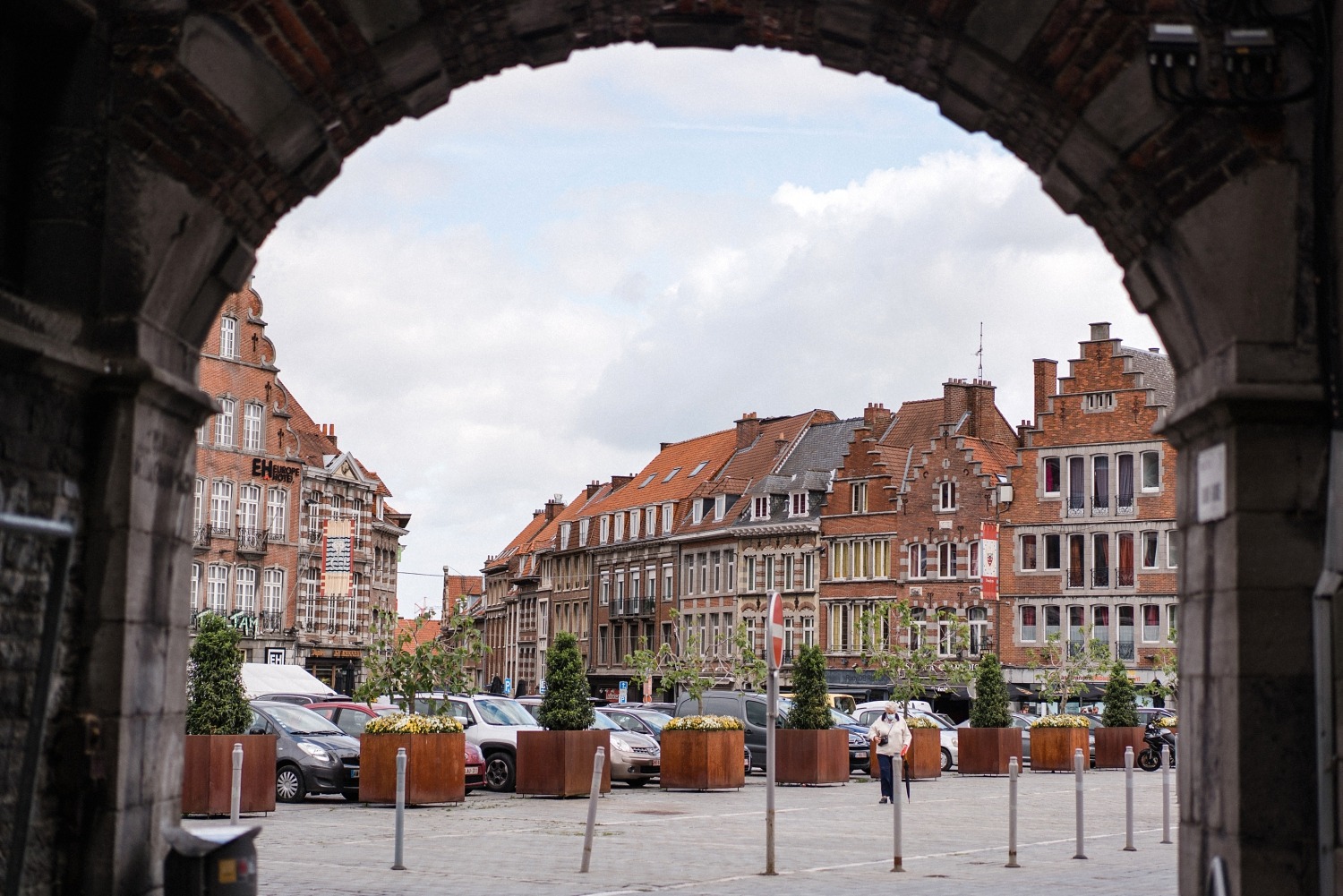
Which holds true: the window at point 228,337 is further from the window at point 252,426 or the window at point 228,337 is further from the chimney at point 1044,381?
the chimney at point 1044,381

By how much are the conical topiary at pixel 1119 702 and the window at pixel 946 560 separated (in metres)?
23.0

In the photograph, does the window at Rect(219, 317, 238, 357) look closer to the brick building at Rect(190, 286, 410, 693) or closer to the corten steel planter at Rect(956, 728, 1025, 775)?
the brick building at Rect(190, 286, 410, 693)

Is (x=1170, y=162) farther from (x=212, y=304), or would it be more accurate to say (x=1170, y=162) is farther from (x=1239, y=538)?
(x=212, y=304)

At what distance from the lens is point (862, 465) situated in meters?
74.9

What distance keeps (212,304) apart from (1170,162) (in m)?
5.09

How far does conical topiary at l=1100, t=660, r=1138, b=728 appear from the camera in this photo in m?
44.7

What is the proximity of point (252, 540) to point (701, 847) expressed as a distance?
1940 inches

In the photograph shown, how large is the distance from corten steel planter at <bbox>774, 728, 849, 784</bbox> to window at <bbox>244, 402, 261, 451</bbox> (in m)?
36.7

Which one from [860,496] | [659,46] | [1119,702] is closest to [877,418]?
[860,496]

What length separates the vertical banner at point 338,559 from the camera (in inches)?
2643

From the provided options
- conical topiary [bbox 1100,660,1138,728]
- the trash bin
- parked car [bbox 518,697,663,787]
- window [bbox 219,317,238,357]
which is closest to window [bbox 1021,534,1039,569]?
conical topiary [bbox 1100,660,1138,728]

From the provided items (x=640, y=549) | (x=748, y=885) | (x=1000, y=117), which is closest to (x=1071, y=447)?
(x=640, y=549)

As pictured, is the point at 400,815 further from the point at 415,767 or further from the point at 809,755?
the point at 809,755

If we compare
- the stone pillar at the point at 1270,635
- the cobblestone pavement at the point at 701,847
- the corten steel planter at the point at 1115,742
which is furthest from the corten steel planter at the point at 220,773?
the corten steel planter at the point at 1115,742
